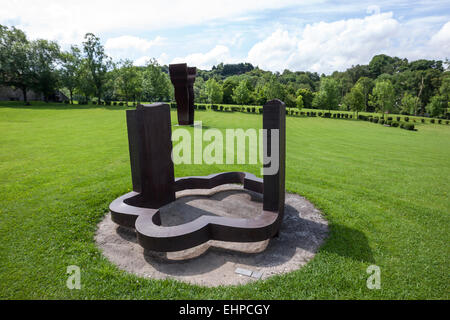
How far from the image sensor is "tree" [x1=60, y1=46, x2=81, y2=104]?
159 ft

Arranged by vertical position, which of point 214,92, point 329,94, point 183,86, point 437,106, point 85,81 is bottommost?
point 437,106

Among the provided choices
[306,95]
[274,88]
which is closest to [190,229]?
[274,88]

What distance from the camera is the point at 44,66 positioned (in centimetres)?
4575

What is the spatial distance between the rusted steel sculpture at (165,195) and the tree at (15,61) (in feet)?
155

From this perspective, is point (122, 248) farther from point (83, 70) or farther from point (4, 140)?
point (83, 70)

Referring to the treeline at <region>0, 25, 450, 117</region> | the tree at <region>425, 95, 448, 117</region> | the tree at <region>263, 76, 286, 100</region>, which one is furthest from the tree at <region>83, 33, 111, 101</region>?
the tree at <region>425, 95, 448, 117</region>

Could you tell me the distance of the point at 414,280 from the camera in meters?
4.55

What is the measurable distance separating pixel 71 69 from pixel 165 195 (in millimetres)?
54555

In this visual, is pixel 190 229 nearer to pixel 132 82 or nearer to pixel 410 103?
pixel 132 82

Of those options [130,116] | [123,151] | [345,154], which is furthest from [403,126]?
[130,116]

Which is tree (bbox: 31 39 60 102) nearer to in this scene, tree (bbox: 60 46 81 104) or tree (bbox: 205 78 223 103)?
tree (bbox: 60 46 81 104)

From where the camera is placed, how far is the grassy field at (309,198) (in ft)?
13.9

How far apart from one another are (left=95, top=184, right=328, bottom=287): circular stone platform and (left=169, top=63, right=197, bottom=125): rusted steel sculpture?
1121 centimetres

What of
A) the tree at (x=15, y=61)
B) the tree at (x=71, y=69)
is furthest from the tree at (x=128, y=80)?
the tree at (x=15, y=61)
